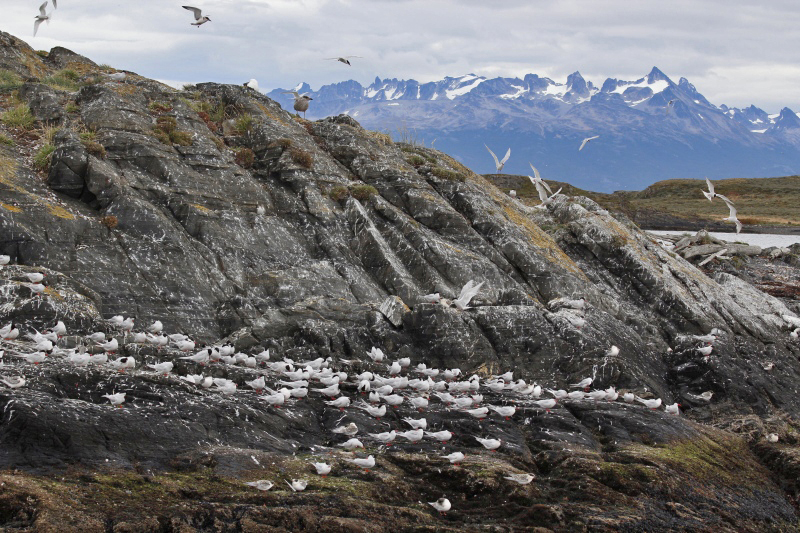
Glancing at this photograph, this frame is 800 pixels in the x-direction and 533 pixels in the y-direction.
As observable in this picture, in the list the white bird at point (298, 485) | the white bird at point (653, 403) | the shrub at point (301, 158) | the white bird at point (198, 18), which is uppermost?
the white bird at point (198, 18)

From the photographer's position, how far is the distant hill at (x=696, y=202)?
99.4m

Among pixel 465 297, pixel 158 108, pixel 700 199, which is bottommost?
pixel 700 199

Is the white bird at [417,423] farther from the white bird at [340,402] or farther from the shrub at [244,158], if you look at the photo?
the shrub at [244,158]

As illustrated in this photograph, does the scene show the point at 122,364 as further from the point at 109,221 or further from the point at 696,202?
the point at 696,202

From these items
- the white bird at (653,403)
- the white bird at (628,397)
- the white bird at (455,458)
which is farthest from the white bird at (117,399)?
the white bird at (653,403)

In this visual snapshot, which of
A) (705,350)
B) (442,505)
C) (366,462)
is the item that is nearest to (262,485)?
(366,462)

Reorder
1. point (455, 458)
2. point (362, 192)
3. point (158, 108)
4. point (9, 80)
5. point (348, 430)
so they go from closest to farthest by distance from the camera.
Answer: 1. point (455, 458)
2. point (348, 430)
3. point (362, 192)
4. point (158, 108)
5. point (9, 80)

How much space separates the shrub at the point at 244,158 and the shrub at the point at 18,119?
7.72 metres

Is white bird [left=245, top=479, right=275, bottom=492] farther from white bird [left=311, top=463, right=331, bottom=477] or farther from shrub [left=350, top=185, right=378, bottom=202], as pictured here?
shrub [left=350, top=185, right=378, bottom=202]

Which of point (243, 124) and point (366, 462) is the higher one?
point (243, 124)

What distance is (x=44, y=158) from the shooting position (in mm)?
23406

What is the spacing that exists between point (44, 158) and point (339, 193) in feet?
35.0

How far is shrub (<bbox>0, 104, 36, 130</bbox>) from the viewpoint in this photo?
25.8 metres

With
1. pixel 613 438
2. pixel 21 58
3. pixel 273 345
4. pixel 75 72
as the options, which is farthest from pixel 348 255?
pixel 21 58
